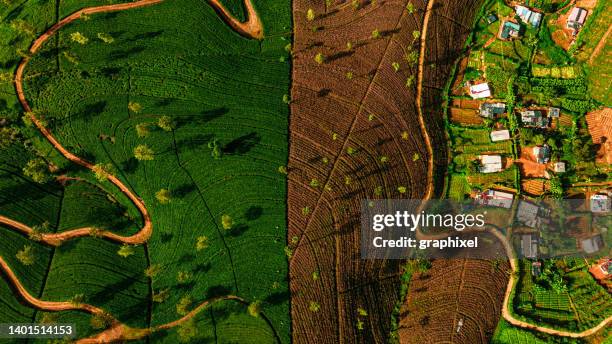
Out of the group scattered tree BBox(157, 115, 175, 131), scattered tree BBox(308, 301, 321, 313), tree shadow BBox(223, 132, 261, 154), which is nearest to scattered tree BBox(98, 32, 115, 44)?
scattered tree BBox(157, 115, 175, 131)

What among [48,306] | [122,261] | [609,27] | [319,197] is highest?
[609,27]

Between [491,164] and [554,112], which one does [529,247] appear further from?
[554,112]

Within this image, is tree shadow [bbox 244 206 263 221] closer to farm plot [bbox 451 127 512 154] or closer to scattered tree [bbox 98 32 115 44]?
farm plot [bbox 451 127 512 154]

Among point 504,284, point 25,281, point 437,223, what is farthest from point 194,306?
point 504,284

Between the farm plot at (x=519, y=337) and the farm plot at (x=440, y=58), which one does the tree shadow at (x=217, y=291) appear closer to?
the farm plot at (x=440, y=58)

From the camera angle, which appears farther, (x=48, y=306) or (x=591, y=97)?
(x=591, y=97)

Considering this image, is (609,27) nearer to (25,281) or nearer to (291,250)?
(291,250)
